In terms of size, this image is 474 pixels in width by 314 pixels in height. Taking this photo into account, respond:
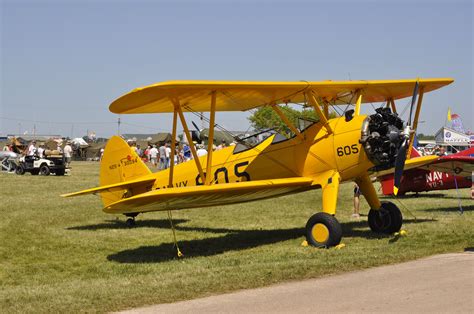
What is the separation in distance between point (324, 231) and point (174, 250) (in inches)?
102

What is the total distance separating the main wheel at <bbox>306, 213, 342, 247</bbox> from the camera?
889cm

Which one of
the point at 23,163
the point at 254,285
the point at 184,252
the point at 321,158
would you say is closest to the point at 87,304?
the point at 254,285

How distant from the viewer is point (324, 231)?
900 cm

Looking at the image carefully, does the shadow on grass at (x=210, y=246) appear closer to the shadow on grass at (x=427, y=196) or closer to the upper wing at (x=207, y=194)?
the upper wing at (x=207, y=194)

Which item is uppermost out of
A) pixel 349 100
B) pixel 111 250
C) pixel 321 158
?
pixel 349 100

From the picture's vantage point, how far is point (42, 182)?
936 inches

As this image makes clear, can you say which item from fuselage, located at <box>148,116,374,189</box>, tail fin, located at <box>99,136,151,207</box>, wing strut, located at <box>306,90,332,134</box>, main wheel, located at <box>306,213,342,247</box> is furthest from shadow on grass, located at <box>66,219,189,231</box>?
wing strut, located at <box>306,90,332,134</box>

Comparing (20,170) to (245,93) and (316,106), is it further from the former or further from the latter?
(316,106)

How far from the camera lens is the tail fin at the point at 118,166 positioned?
12620 millimetres

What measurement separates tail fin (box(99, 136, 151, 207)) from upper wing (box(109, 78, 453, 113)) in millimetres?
2179

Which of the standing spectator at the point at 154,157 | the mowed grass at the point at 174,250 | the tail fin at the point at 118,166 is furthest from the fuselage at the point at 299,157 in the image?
the standing spectator at the point at 154,157

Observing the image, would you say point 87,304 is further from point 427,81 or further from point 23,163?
point 23,163

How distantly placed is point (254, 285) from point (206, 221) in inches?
273

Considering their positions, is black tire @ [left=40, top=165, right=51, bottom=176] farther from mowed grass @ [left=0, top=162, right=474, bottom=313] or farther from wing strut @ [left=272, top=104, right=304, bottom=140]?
wing strut @ [left=272, top=104, right=304, bottom=140]
